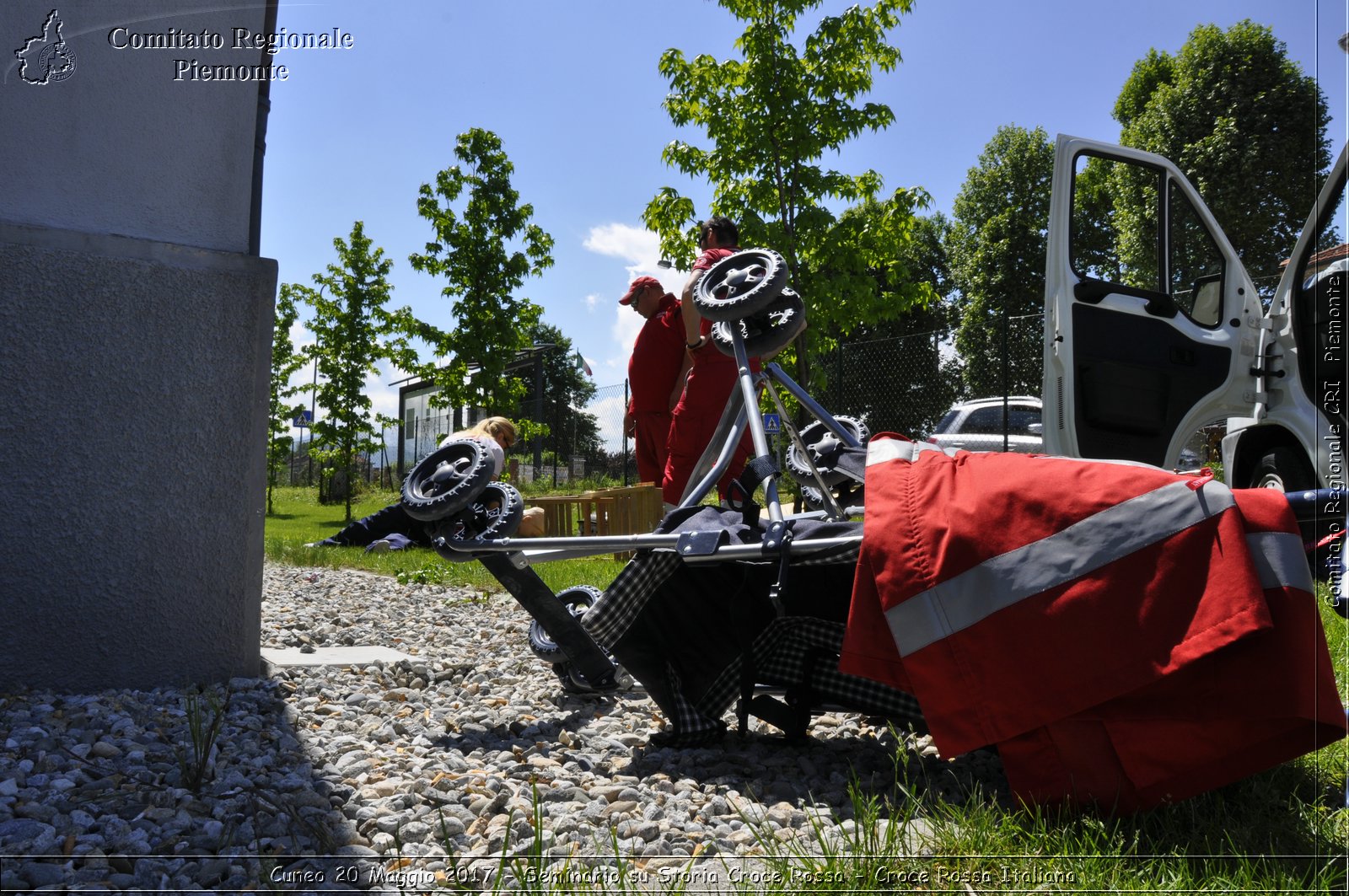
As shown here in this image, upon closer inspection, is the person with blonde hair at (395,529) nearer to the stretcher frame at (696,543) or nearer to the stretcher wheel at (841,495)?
the stretcher wheel at (841,495)

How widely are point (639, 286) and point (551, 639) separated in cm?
320

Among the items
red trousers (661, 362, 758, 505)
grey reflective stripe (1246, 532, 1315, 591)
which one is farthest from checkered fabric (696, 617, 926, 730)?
red trousers (661, 362, 758, 505)

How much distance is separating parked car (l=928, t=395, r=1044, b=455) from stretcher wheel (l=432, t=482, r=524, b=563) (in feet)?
41.6

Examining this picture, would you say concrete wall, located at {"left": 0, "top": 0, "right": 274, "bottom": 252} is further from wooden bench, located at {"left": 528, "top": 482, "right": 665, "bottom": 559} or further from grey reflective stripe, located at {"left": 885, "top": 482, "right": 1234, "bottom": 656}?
wooden bench, located at {"left": 528, "top": 482, "right": 665, "bottom": 559}

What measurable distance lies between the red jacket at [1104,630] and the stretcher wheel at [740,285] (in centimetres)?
122

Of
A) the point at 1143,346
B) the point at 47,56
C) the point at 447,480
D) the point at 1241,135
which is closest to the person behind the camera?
the point at 447,480

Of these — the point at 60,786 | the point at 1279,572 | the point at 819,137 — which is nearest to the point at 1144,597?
the point at 1279,572

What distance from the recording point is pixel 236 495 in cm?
382

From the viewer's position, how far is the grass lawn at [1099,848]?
1.88 m

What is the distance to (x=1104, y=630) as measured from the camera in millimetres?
2094

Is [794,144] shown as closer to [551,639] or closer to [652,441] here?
[652,441]

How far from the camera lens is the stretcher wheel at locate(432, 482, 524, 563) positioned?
3.27 m

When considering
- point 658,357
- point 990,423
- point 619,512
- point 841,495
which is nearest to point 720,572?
point 841,495

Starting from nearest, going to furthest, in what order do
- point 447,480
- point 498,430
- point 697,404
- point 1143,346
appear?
point 447,480, point 697,404, point 1143,346, point 498,430
